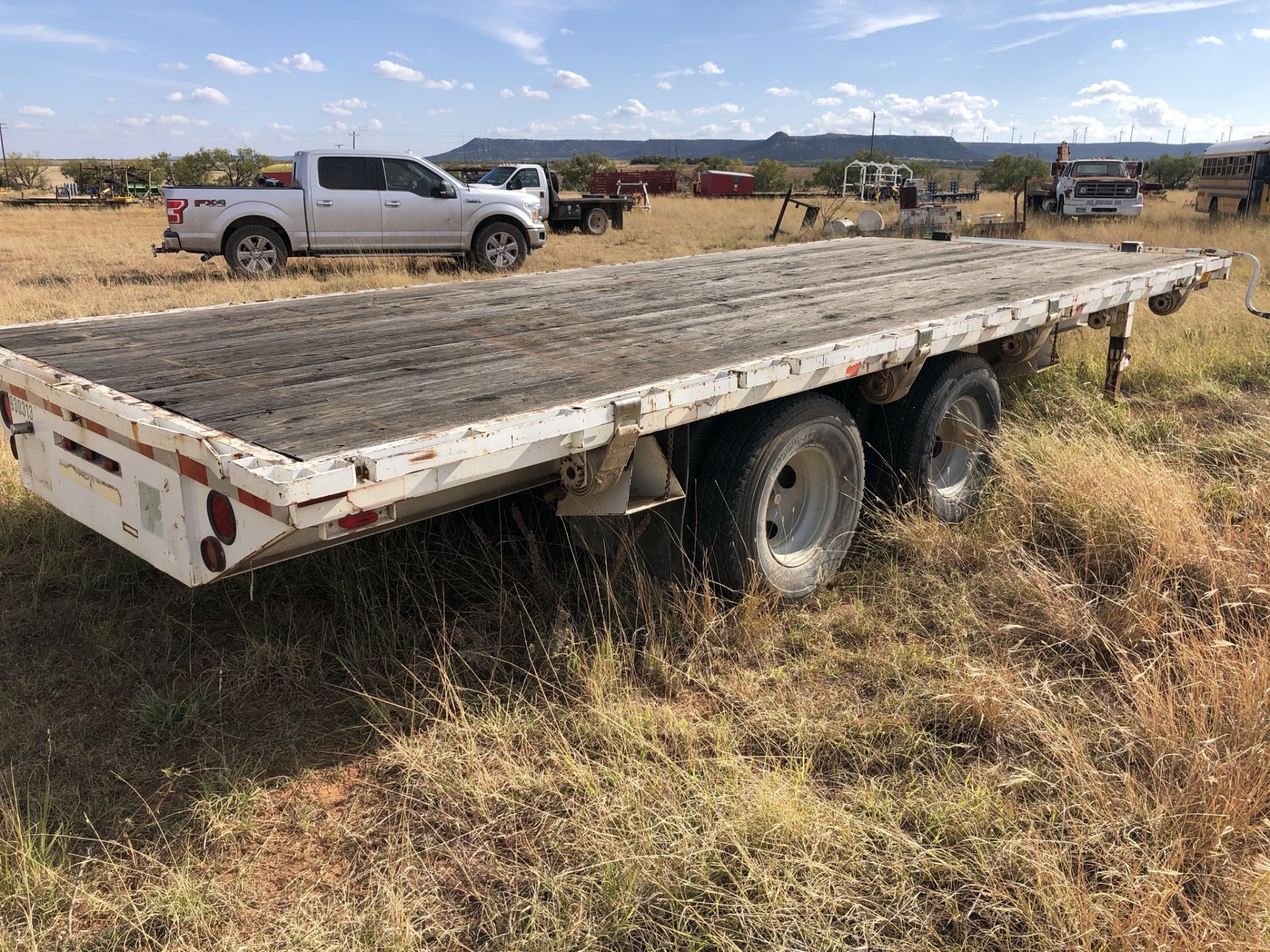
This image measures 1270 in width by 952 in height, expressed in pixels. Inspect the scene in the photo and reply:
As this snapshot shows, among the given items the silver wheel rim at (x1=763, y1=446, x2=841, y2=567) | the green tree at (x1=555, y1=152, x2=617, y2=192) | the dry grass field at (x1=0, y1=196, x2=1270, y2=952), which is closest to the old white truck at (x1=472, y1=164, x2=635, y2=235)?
the dry grass field at (x1=0, y1=196, x2=1270, y2=952)

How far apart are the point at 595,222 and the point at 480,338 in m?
20.4

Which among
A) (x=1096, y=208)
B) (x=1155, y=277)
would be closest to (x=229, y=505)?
(x=1155, y=277)

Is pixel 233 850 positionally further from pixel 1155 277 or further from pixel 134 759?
pixel 1155 277

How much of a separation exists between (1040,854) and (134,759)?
2.75 metres

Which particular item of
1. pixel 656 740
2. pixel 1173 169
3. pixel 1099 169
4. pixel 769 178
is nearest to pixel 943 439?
pixel 656 740

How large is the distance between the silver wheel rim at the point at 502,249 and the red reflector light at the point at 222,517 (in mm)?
12754

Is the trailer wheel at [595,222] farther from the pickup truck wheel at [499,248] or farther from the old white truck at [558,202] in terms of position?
the pickup truck wheel at [499,248]

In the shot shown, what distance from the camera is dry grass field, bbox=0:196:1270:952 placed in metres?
2.41

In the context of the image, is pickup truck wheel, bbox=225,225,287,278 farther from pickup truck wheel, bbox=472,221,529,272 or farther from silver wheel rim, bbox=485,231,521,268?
silver wheel rim, bbox=485,231,521,268

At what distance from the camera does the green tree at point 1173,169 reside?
61062 mm

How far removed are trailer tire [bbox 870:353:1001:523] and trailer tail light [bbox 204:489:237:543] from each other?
309 cm

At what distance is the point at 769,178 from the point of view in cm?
6450

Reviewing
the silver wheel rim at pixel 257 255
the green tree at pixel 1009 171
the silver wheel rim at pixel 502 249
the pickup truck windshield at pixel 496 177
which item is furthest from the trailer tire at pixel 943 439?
the green tree at pixel 1009 171

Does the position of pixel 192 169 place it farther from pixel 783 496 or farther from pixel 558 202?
pixel 783 496
